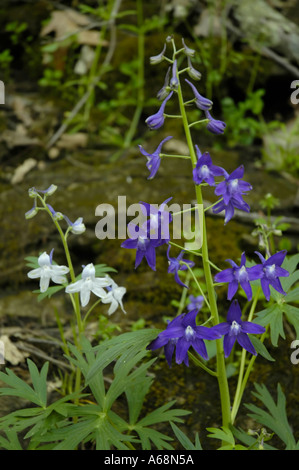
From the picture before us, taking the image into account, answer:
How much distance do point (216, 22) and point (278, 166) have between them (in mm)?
1797

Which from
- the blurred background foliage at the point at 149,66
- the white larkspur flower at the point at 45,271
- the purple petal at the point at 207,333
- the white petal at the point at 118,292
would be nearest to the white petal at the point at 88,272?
the white larkspur flower at the point at 45,271

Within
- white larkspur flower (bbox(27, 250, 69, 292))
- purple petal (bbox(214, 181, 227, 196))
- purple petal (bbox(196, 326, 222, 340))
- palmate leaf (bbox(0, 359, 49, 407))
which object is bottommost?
palmate leaf (bbox(0, 359, 49, 407))

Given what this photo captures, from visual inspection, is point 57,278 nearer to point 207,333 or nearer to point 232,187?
point 207,333

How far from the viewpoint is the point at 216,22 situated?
497 centimetres

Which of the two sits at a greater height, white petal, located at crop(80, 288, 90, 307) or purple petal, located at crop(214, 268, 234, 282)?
purple petal, located at crop(214, 268, 234, 282)

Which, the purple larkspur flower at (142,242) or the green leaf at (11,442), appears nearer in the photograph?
the purple larkspur flower at (142,242)

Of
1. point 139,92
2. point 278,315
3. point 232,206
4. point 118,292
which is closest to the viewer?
point 232,206

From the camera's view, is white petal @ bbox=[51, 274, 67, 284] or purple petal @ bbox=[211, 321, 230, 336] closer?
purple petal @ bbox=[211, 321, 230, 336]

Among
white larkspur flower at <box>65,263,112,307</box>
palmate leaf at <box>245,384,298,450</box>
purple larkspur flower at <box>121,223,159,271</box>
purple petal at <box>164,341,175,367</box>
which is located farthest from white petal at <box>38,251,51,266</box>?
palmate leaf at <box>245,384,298,450</box>

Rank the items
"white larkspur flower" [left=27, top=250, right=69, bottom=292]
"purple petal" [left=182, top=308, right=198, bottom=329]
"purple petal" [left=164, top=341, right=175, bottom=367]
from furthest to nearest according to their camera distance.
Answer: "white larkspur flower" [left=27, top=250, right=69, bottom=292] < "purple petal" [left=164, top=341, right=175, bottom=367] < "purple petal" [left=182, top=308, right=198, bottom=329]

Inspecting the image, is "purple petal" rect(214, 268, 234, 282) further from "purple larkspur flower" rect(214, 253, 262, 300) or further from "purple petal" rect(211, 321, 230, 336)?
"purple petal" rect(211, 321, 230, 336)

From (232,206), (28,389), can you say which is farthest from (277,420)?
(28,389)

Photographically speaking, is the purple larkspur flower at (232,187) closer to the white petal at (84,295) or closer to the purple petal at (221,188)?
the purple petal at (221,188)

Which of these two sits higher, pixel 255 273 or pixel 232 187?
pixel 232 187
